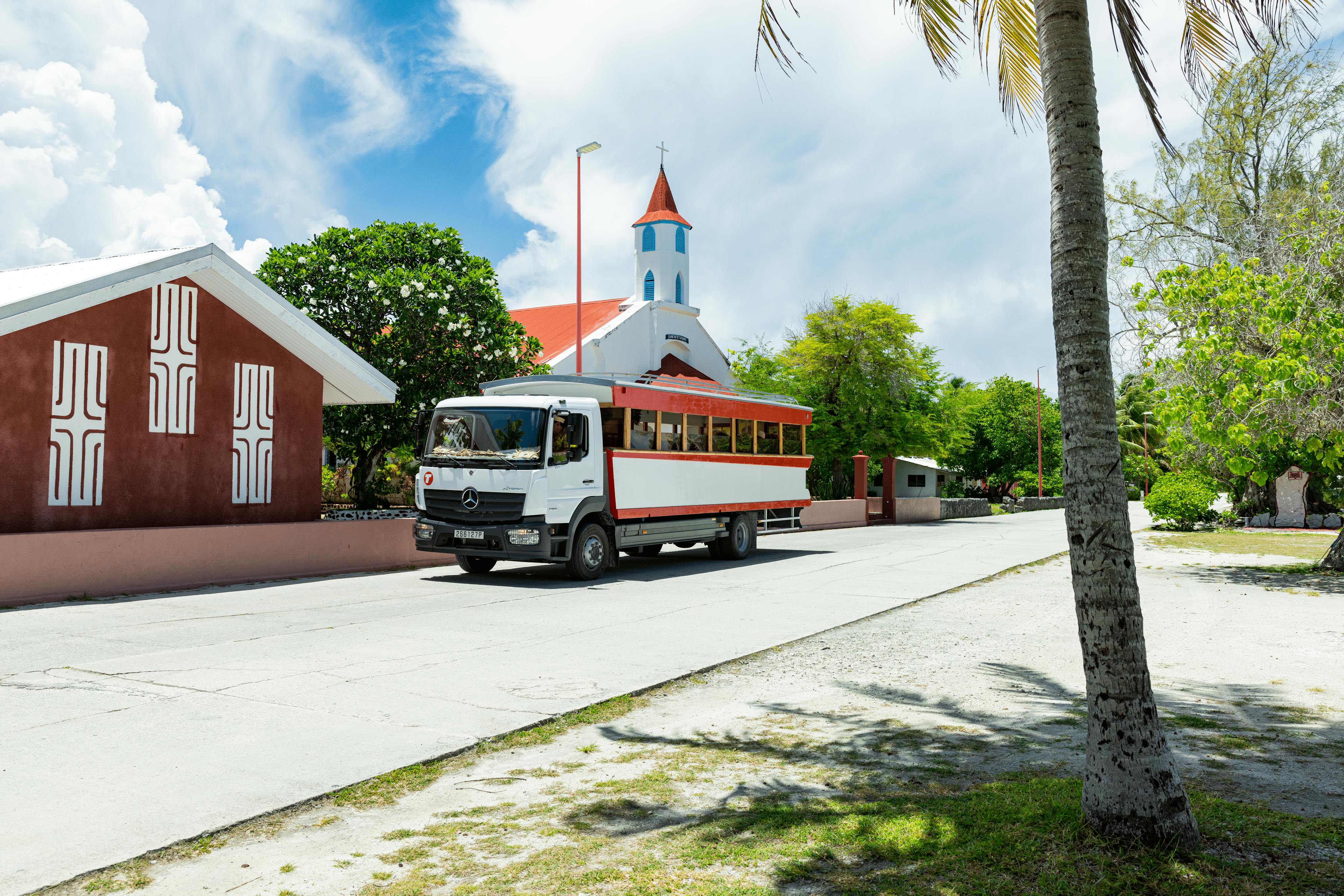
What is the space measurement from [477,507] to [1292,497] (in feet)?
105

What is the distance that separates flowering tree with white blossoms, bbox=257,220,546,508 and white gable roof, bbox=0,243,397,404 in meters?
4.41

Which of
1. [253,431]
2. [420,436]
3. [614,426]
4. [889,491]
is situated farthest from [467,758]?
[889,491]

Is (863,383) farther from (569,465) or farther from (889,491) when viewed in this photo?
(569,465)

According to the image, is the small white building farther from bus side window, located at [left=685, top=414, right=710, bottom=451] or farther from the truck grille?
the truck grille

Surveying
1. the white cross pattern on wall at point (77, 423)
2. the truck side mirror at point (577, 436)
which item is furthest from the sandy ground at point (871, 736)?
the white cross pattern on wall at point (77, 423)

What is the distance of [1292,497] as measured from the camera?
3478cm

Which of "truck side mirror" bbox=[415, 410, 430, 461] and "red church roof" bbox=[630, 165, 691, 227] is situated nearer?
"truck side mirror" bbox=[415, 410, 430, 461]

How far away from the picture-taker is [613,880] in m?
3.73

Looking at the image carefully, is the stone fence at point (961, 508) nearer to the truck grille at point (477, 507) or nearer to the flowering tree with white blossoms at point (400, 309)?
the flowering tree with white blossoms at point (400, 309)

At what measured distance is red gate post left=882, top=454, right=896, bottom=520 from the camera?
128 ft

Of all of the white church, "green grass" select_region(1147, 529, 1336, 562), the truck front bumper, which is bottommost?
"green grass" select_region(1147, 529, 1336, 562)

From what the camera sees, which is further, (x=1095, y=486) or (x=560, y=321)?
(x=560, y=321)

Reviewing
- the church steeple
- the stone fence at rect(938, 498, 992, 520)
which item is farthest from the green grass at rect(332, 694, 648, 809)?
the church steeple

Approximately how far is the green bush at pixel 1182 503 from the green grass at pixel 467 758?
29624 millimetres
